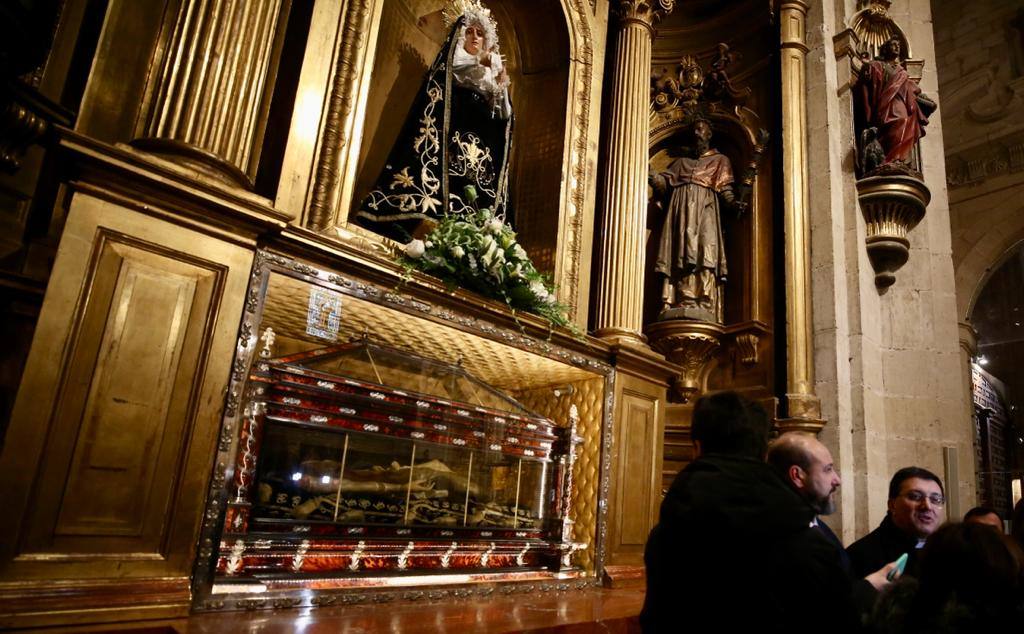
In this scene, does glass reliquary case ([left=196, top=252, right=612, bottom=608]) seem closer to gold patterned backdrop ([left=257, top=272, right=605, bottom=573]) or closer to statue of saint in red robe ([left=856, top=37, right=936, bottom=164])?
gold patterned backdrop ([left=257, top=272, right=605, bottom=573])

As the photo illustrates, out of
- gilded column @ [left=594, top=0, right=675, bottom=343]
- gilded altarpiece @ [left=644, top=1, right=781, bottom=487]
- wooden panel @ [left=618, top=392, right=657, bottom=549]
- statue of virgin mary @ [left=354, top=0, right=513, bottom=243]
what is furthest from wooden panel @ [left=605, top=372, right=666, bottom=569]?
statue of virgin mary @ [left=354, top=0, right=513, bottom=243]

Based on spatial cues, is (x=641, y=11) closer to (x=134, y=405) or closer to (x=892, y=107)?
(x=892, y=107)

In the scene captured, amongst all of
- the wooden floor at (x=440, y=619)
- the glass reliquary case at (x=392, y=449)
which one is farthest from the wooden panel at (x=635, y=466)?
the wooden floor at (x=440, y=619)

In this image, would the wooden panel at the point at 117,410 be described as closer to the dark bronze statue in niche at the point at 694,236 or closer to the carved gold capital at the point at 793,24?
the dark bronze statue in niche at the point at 694,236

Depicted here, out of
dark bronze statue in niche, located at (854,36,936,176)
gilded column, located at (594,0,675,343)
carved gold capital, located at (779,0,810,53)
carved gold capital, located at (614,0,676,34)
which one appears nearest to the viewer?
gilded column, located at (594,0,675,343)

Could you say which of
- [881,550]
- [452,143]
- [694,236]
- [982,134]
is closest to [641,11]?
[694,236]

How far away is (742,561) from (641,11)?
501cm

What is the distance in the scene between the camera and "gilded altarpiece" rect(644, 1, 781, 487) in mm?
6020

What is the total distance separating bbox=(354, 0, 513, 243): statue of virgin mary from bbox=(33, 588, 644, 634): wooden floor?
6.79 ft

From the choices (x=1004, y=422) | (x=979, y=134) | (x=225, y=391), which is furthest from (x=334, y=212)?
(x=1004, y=422)

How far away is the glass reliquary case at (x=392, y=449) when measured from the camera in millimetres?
2529

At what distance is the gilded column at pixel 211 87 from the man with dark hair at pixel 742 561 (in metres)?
2.14

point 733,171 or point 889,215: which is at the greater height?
point 733,171

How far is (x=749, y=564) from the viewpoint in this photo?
148 cm
